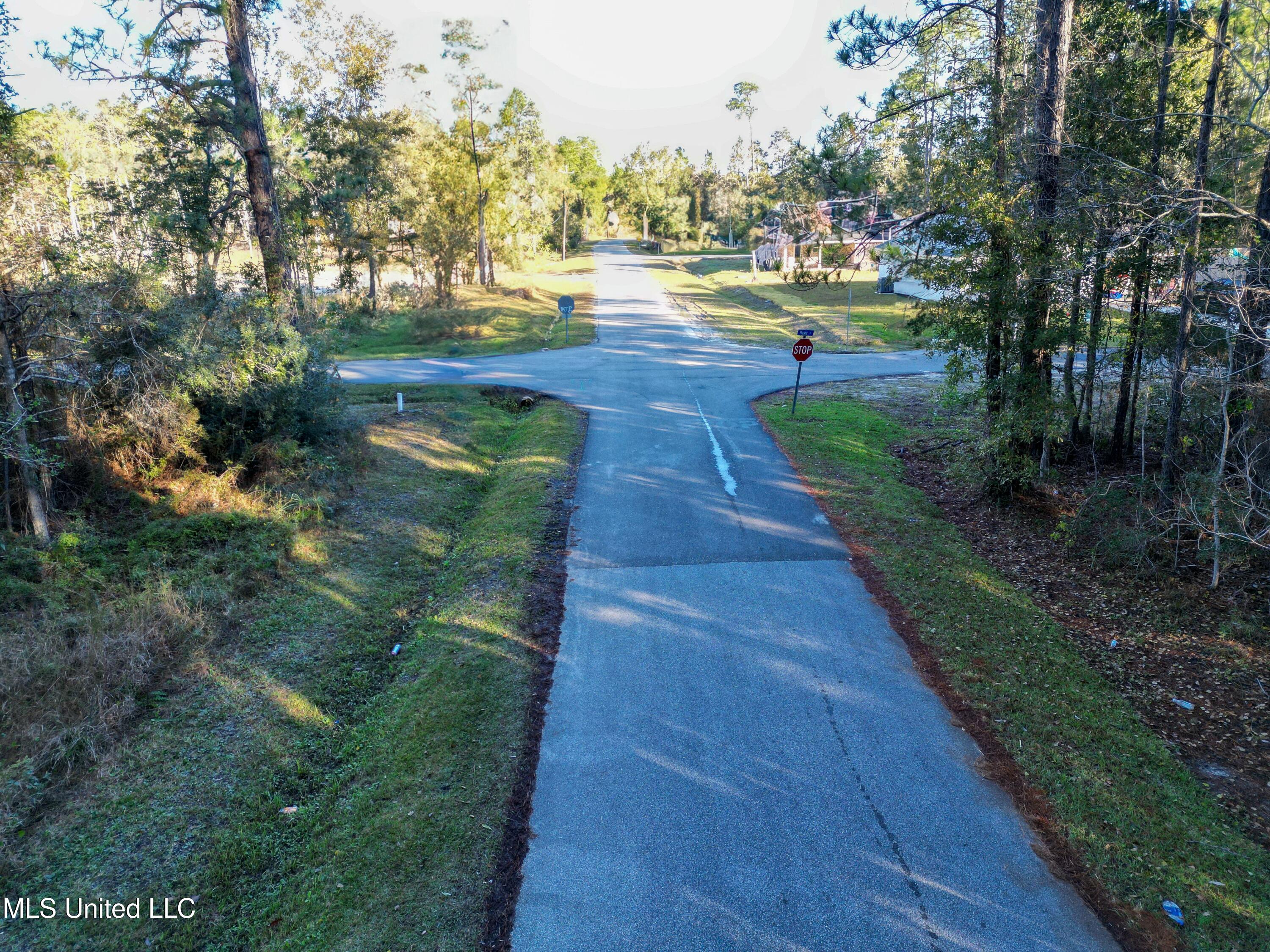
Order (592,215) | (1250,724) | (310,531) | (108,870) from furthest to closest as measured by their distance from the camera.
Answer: (592,215) → (310,531) → (1250,724) → (108,870)

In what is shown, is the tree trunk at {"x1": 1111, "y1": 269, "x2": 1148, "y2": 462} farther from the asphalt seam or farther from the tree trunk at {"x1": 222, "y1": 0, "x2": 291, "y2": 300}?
the tree trunk at {"x1": 222, "y1": 0, "x2": 291, "y2": 300}

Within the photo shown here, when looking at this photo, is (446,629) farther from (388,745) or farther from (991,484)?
(991,484)

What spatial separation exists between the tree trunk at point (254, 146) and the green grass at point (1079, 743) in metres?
11.8

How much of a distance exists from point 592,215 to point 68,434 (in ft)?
349

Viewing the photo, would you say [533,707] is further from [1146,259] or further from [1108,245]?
[1146,259]

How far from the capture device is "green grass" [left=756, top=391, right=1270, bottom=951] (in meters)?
4.88

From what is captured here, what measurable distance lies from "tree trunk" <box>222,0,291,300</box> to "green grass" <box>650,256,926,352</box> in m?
14.4

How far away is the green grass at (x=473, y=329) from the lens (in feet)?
99.3

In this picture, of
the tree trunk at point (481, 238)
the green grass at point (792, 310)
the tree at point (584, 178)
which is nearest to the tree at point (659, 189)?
the tree at point (584, 178)

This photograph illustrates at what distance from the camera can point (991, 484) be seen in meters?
12.1

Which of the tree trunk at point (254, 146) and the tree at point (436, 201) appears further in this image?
the tree at point (436, 201)

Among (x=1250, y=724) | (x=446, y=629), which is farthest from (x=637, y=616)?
(x=1250, y=724)

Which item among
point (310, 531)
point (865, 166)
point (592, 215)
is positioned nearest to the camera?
point (310, 531)

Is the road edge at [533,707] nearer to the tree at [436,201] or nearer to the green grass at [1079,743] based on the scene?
the green grass at [1079,743]
